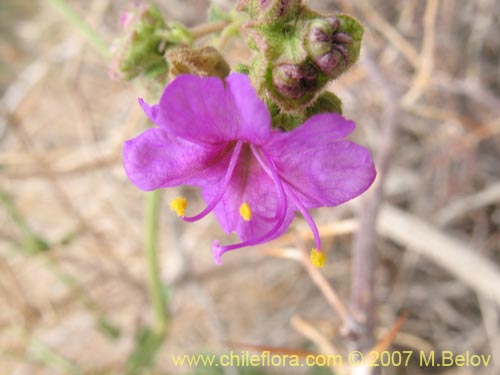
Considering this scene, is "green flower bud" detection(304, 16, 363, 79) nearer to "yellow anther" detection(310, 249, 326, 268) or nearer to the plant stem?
"yellow anther" detection(310, 249, 326, 268)

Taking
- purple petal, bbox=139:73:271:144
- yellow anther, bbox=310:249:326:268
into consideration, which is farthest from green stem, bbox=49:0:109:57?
yellow anther, bbox=310:249:326:268

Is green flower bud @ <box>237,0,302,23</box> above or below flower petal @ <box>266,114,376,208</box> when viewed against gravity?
above

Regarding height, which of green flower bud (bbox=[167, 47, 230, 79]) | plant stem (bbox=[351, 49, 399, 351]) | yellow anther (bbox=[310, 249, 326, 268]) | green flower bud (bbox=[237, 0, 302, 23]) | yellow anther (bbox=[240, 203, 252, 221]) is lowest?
plant stem (bbox=[351, 49, 399, 351])

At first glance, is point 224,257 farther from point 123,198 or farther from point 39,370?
point 39,370

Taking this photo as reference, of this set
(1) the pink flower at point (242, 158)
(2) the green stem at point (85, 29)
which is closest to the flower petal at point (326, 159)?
(1) the pink flower at point (242, 158)

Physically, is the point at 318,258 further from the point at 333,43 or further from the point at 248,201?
the point at 333,43

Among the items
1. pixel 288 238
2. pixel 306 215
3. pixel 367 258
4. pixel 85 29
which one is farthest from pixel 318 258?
pixel 85 29

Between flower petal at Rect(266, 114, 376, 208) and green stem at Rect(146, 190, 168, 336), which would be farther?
green stem at Rect(146, 190, 168, 336)
